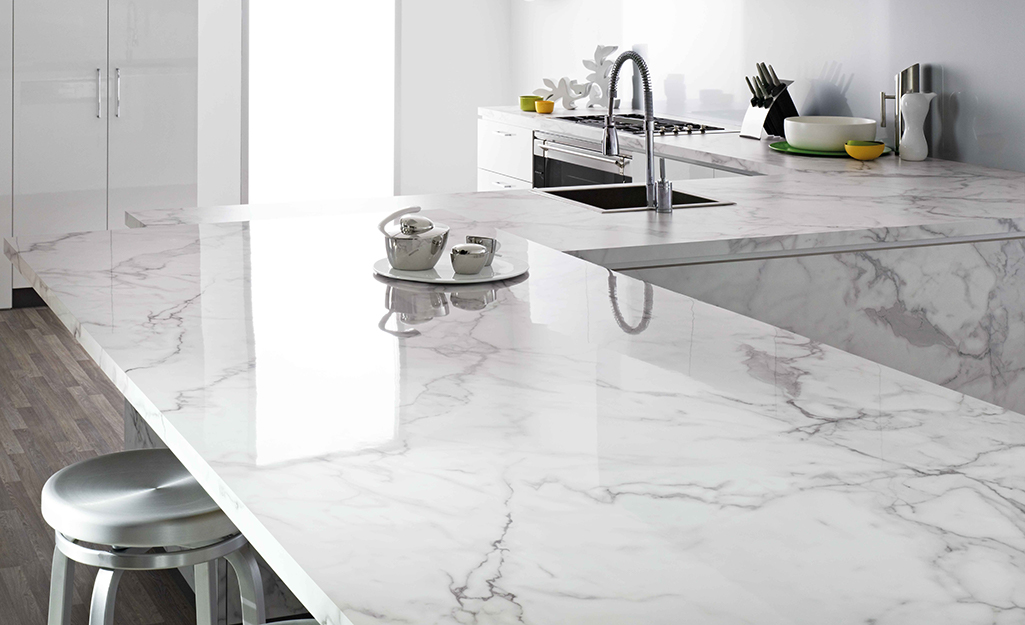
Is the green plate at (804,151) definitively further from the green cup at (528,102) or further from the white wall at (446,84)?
the white wall at (446,84)

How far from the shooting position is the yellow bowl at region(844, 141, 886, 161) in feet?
13.4

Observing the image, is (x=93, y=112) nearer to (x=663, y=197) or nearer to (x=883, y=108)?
(x=663, y=197)

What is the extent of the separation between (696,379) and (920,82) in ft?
9.93

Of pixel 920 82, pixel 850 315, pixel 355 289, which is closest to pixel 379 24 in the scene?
pixel 920 82

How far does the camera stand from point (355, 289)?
2.01m

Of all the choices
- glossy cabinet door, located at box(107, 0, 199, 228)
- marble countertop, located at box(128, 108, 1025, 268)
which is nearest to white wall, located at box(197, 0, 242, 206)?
glossy cabinet door, located at box(107, 0, 199, 228)

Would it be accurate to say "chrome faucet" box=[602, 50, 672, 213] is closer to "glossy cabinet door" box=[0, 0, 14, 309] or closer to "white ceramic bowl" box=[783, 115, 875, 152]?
"white ceramic bowl" box=[783, 115, 875, 152]

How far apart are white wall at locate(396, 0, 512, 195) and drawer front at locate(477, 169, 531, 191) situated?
4.47 feet

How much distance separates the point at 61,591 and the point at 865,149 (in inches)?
128

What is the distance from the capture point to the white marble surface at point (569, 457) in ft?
3.06

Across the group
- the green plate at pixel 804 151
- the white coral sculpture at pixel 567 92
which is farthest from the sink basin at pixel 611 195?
the white coral sculpture at pixel 567 92

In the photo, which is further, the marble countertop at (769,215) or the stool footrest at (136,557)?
the marble countertop at (769,215)

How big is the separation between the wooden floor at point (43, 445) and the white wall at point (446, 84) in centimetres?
279

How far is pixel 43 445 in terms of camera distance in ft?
11.9
